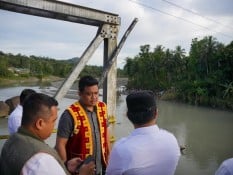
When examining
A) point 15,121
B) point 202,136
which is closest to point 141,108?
point 15,121

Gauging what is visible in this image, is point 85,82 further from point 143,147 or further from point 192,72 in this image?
point 192,72

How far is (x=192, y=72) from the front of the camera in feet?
138

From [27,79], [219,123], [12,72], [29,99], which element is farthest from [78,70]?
[27,79]

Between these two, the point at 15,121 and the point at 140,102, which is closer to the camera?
the point at 140,102

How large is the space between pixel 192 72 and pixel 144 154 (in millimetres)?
41164

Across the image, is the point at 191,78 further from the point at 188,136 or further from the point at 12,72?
the point at 12,72

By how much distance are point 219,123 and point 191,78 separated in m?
16.8

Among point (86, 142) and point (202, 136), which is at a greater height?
point (86, 142)

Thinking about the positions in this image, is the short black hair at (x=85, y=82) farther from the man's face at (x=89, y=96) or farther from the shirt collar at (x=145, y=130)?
the shirt collar at (x=145, y=130)

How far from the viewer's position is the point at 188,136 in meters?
19.7

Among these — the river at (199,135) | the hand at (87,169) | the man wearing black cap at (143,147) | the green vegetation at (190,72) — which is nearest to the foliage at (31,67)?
the green vegetation at (190,72)

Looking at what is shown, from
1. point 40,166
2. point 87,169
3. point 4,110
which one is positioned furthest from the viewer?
point 4,110

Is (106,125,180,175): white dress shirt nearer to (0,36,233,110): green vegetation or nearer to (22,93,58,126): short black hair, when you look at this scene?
(22,93,58,126): short black hair

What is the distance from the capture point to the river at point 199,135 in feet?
43.2
